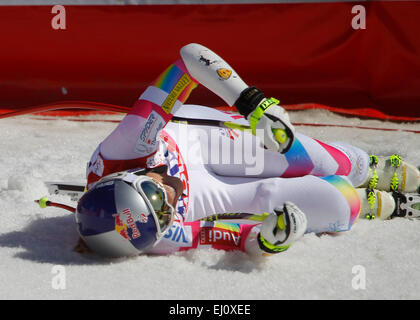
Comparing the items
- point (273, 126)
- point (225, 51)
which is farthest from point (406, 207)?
point (225, 51)

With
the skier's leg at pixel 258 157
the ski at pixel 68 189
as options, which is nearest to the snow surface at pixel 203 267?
the ski at pixel 68 189

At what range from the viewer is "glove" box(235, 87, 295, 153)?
1619 millimetres

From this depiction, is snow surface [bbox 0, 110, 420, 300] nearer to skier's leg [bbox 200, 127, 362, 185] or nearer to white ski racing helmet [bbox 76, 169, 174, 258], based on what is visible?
white ski racing helmet [bbox 76, 169, 174, 258]

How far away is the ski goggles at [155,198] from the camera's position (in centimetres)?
176

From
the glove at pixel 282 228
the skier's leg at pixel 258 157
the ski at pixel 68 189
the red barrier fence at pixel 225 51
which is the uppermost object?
the red barrier fence at pixel 225 51

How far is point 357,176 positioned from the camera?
2.27 meters

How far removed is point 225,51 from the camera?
11.9 feet

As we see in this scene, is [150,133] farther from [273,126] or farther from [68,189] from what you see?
[68,189]

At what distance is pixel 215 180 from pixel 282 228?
467mm

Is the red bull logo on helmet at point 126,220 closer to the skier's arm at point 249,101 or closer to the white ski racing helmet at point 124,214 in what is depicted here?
the white ski racing helmet at point 124,214

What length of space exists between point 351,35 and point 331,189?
1820mm

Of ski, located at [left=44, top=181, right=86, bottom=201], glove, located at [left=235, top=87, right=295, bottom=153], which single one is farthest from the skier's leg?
ski, located at [left=44, top=181, right=86, bottom=201]

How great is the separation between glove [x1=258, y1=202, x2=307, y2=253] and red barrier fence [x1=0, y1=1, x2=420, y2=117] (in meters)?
2.04

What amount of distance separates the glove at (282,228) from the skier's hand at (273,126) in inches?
7.4
